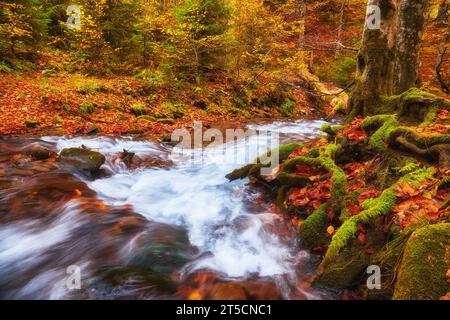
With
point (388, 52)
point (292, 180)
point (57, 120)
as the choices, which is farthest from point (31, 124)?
point (388, 52)

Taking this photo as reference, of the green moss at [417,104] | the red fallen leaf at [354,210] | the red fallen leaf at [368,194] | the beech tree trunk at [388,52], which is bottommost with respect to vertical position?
the red fallen leaf at [354,210]

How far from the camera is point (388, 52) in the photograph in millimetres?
6844

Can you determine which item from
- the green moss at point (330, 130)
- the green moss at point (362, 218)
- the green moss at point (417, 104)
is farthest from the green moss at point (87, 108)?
the green moss at point (362, 218)

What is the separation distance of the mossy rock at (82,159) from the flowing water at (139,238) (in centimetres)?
27

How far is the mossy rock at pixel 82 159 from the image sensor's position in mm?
7398

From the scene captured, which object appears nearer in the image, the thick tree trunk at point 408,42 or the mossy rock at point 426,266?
the mossy rock at point 426,266

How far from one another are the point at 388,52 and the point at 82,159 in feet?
23.9

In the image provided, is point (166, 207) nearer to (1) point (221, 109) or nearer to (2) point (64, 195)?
(2) point (64, 195)

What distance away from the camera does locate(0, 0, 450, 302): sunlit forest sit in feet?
12.4

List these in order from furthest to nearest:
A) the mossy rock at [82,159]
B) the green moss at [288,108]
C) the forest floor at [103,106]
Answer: the green moss at [288,108] < the forest floor at [103,106] < the mossy rock at [82,159]

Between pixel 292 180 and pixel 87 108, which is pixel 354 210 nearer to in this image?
pixel 292 180

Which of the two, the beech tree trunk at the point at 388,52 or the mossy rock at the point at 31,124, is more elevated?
the beech tree trunk at the point at 388,52

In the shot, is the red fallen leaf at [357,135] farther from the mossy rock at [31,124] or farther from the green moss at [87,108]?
the green moss at [87,108]

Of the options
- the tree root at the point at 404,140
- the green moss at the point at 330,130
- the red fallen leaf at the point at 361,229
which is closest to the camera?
the red fallen leaf at the point at 361,229
